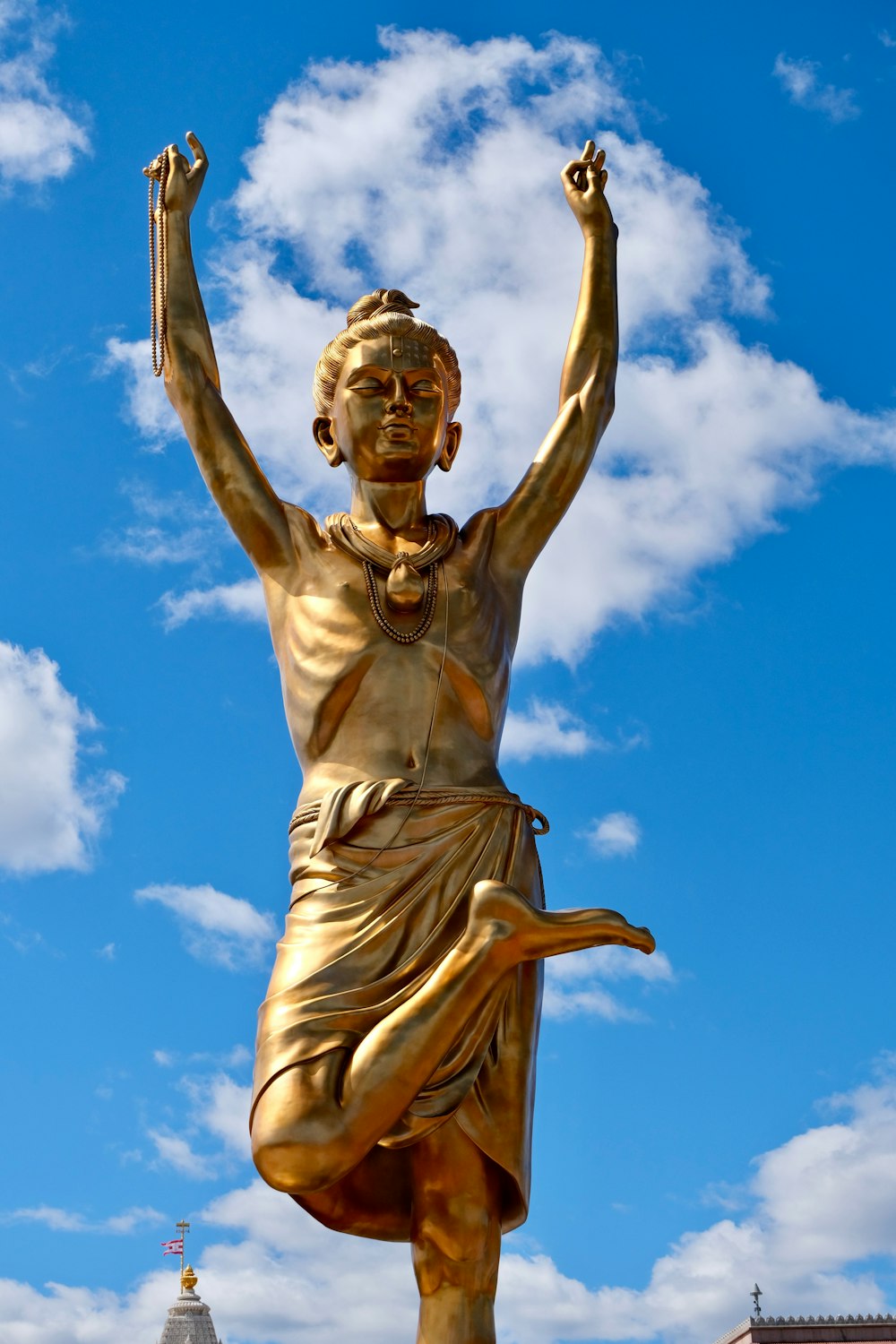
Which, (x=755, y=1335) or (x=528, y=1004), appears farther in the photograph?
(x=755, y=1335)

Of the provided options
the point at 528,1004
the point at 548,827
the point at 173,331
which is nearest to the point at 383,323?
the point at 173,331

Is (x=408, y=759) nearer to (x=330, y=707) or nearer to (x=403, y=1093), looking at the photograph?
(x=330, y=707)

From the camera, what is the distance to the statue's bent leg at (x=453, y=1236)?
8.38 metres

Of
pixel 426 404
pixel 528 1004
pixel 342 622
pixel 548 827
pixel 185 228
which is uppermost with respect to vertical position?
pixel 185 228

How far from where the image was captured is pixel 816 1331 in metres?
23.4

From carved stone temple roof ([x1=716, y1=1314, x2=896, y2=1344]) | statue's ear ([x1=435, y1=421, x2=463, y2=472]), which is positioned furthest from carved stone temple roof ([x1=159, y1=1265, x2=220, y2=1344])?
statue's ear ([x1=435, y1=421, x2=463, y2=472])

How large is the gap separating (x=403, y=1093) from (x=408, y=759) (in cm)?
153

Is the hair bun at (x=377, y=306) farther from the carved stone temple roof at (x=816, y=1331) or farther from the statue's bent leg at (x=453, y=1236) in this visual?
the carved stone temple roof at (x=816, y=1331)

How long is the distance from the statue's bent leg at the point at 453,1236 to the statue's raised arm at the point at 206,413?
279 centimetres

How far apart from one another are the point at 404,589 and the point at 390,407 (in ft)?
2.95

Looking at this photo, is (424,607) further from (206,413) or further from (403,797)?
(206,413)

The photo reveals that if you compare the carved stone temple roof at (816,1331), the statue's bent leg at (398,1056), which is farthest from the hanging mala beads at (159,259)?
the carved stone temple roof at (816,1331)

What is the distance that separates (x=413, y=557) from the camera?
938cm

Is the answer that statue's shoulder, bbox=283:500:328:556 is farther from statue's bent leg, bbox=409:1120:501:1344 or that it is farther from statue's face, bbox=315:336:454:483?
statue's bent leg, bbox=409:1120:501:1344
